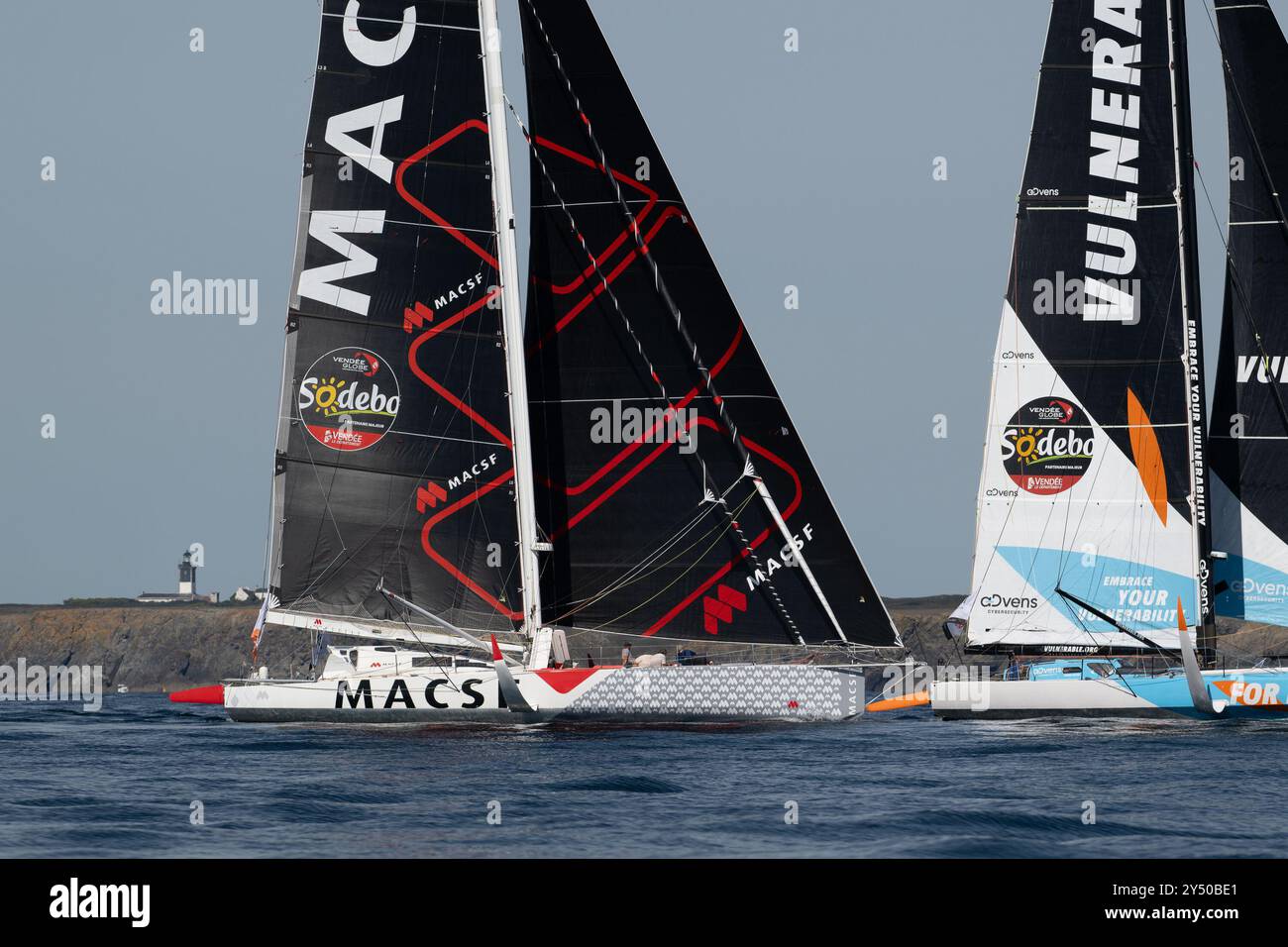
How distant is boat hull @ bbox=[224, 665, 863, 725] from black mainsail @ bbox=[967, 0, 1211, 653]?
19.1 feet

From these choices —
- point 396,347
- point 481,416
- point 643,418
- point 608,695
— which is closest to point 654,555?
point 643,418

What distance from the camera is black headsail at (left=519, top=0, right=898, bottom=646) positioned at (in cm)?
3522

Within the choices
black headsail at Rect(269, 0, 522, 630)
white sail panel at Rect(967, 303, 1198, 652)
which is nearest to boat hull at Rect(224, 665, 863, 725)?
black headsail at Rect(269, 0, 522, 630)

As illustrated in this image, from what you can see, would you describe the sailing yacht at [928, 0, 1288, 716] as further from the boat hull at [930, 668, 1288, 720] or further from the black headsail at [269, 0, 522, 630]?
the black headsail at [269, 0, 522, 630]

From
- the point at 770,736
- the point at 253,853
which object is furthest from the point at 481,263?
the point at 253,853

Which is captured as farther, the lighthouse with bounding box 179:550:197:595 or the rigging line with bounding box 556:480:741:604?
the lighthouse with bounding box 179:550:197:595

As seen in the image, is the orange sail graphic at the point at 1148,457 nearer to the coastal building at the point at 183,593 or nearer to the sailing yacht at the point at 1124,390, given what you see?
the sailing yacht at the point at 1124,390

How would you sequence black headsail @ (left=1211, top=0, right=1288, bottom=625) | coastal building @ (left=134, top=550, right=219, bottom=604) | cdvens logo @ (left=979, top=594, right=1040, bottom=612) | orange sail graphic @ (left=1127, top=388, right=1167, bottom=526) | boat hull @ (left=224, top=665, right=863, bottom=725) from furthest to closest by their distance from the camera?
coastal building @ (left=134, top=550, right=219, bottom=604)
cdvens logo @ (left=979, top=594, right=1040, bottom=612)
black headsail @ (left=1211, top=0, right=1288, bottom=625)
orange sail graphic @ (left=1127, top=388, right=1167, bottom=526)
boat hull @ (left=224, top=665, right=863, bottom=725)

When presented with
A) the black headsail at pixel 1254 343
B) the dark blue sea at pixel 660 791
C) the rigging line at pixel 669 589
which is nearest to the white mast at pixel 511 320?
the rigging line at pixel 669 589

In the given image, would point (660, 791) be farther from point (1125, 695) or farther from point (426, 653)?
point (1125, 695)

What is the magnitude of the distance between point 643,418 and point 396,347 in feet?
17.0
